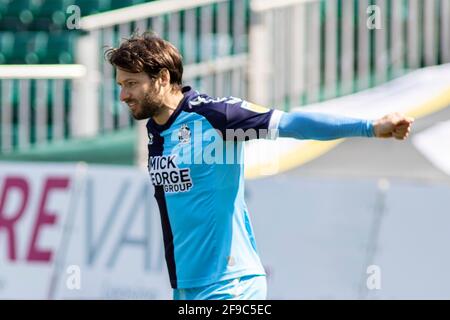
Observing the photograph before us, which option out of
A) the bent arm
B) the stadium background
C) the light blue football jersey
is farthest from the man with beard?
the stadium background

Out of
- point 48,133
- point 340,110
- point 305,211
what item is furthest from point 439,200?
point 48,133

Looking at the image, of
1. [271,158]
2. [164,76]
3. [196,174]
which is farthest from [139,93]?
[271,158]

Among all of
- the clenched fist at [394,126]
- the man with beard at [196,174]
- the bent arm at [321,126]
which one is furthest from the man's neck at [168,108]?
the clenched fist at [394,126]

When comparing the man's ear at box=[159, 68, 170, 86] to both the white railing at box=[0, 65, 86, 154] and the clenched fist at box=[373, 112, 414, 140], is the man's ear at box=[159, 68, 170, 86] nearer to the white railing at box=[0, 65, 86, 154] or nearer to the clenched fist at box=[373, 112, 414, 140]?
the clenched fist at box=[373, 112, 414, 140]

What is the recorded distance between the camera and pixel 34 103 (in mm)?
10922

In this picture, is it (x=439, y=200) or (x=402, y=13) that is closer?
(x=439, y=200)

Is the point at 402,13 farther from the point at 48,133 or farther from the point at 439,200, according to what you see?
the point at 48,133

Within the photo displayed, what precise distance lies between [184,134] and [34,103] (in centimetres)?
610

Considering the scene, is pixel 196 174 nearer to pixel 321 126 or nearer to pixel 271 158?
Answer: pixel 321 126

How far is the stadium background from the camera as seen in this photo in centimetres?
812
